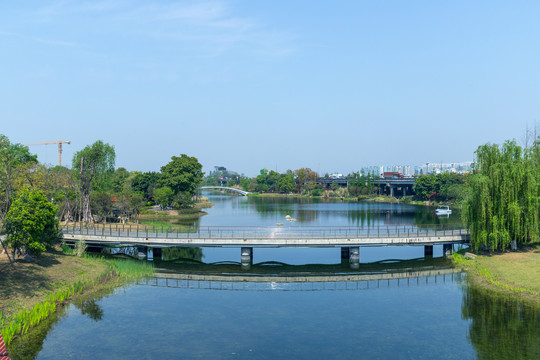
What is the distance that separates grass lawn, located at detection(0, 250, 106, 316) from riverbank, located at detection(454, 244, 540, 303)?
134 ft

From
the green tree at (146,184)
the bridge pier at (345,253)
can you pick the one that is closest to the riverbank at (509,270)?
the bridge pier at (345,253)

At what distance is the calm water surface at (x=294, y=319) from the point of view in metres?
29.5

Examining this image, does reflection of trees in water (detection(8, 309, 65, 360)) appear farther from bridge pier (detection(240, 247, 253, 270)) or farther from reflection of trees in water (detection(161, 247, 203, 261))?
reflection of trees in water (detection(161, 247, 203, 261))

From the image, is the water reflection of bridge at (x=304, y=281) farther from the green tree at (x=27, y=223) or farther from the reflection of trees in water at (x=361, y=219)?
the reflection of trees in water at (x=361, y=219)

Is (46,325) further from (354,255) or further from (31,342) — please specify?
(354,255)

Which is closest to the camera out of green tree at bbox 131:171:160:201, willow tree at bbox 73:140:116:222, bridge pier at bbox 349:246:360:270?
bridge pier at bbox 349:246:360:270

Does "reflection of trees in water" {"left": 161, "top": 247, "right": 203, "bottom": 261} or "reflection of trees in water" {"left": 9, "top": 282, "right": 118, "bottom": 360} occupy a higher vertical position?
"reflection of trees in water" {"left": 161, "top": 247, "right": 203, "bottom": 261}

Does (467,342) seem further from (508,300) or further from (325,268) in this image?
(325,268)

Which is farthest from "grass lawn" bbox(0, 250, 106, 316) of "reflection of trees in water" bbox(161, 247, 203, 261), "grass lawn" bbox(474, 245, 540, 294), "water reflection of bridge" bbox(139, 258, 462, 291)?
"grass lawn" bbox(474, 245, 540, 294)

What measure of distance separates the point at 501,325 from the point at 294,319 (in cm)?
1562

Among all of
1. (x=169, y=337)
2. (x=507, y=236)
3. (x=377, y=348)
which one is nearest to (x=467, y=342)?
(x=377, y=348)

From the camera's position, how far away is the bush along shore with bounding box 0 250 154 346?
31469mm

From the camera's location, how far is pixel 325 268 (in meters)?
54.6

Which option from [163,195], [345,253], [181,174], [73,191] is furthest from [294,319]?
[181,174]
